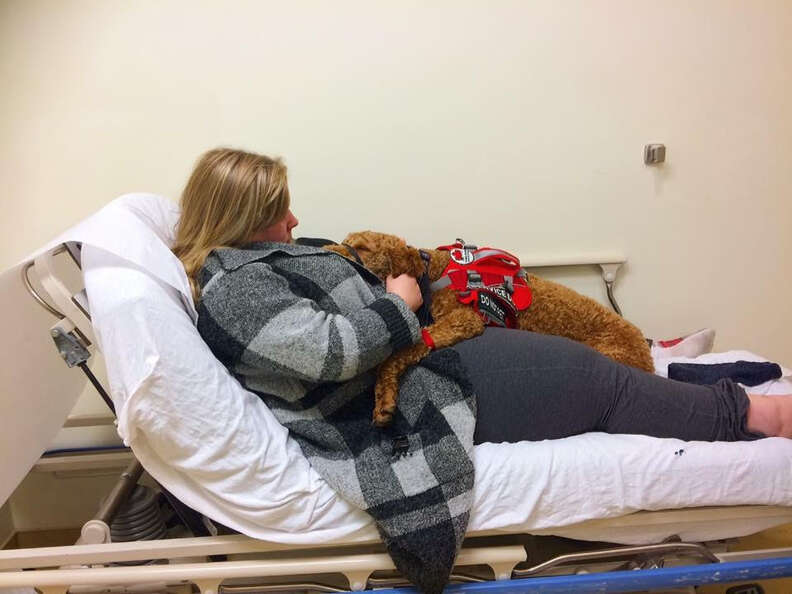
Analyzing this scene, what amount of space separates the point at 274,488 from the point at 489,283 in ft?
2.29

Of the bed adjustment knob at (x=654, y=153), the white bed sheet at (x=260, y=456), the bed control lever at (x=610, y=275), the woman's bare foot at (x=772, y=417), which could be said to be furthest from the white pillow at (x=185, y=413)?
the bed adjustment knob at (x=654, y=153)

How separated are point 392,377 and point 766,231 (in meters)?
1.41

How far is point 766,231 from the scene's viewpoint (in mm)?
1838

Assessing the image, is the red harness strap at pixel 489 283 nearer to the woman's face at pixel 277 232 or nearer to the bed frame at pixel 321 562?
the woman's face at pixel 277 232

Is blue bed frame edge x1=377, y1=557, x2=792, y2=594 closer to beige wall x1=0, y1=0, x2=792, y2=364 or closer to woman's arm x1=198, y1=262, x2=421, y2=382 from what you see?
woman's arm x1=198, y1=262, x2=421, y2=382

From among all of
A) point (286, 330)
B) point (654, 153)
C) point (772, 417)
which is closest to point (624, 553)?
point (772, 417)

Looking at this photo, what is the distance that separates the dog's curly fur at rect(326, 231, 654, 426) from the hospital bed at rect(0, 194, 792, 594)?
0.86 ft

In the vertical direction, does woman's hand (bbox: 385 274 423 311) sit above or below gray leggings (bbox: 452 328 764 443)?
above

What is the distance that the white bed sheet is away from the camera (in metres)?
1.01

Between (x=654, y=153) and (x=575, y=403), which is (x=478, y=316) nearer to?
(x=575, y=403)

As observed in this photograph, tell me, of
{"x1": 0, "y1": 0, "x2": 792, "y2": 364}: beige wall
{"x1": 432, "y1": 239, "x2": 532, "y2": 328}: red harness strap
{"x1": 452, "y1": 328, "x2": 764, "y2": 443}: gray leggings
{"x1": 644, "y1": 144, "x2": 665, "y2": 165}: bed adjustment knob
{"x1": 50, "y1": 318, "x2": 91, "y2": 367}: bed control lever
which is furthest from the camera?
{"x1": 644, "y1": 144, "x2": 665, "y2": 165}: bed adjustment knob

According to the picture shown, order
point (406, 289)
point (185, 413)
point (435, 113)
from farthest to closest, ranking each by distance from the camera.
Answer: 1. point (435, 113)
2. point (406, 289)
3. point (185, 413)

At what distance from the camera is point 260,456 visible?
3.56ft

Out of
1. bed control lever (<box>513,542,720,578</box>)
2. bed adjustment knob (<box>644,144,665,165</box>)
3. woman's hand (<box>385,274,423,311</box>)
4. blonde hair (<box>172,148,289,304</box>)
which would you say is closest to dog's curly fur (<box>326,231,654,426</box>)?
woman's hand (<box>385,274,423,311</box>)
